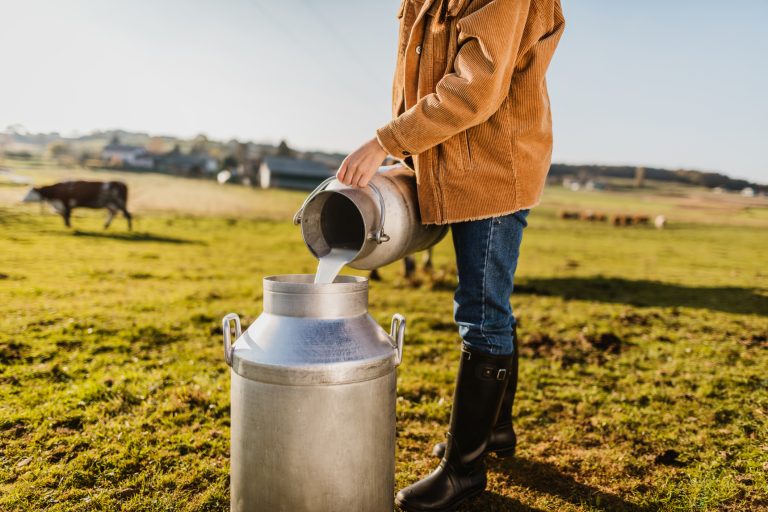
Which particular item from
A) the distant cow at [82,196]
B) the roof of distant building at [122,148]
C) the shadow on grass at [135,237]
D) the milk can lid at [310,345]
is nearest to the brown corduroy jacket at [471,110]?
the milk can lid at [310,345]

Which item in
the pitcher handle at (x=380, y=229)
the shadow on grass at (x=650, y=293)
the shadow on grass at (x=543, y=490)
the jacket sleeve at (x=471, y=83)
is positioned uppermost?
the jacket sleeve at (x=471, y=83)

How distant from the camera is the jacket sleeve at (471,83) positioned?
2066 mm

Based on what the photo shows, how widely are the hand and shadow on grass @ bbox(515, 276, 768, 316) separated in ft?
24.1

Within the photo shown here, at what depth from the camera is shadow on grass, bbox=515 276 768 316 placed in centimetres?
851

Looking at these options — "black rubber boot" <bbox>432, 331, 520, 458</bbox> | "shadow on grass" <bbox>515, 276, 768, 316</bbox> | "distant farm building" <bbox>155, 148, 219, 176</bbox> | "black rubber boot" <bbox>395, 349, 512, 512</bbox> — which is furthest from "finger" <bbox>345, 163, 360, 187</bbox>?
"distant farm building" <bbox>155, 148, 219, 176</bbox>

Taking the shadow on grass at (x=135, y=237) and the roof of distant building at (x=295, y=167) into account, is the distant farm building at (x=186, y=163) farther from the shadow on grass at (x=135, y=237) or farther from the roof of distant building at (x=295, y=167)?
the shadow on grass at (x=135, y=237)

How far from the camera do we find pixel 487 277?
2.40 metres

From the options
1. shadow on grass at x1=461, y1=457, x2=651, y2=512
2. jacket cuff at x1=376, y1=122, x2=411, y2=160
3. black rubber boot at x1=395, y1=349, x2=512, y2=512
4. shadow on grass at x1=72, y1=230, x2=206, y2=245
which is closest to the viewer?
jacket cuff at x1=376, y1=122, x2=411, y2=160

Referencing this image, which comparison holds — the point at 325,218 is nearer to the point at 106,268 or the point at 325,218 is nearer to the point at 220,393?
the point at 220,393

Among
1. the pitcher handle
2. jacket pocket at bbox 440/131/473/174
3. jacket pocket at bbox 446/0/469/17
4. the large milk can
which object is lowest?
the large milk can

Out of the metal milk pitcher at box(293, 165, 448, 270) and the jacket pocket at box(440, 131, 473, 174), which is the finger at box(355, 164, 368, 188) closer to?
the metal milk pitcher at box(293, 165, 448, 270)

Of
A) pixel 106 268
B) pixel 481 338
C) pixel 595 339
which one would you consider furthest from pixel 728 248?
pixel 481 338

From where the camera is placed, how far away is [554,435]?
11.6 ft

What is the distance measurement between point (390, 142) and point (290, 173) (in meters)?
65.2
